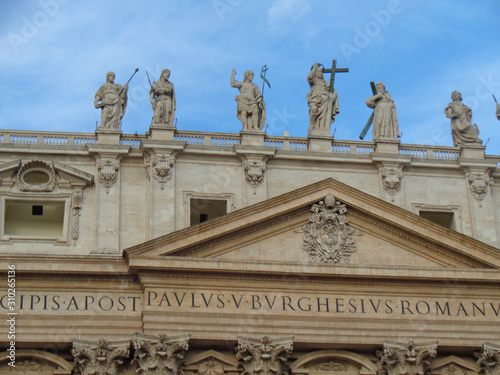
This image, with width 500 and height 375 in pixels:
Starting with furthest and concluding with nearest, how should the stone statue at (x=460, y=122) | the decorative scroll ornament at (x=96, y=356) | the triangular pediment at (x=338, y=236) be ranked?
the stone statue at (x=460, y=122) → the triangular pediment at (x=338, y=236) → the decorative scroll ornament at (x=96, y=356)

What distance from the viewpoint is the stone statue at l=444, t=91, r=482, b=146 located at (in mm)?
42938

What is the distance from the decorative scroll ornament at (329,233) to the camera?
38125mm

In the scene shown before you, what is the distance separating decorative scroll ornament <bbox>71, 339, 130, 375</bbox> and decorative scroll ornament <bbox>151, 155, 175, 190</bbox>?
20.7ft

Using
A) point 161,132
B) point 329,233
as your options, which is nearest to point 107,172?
point 161,132

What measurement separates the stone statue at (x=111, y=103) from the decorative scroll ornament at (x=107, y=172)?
1390mm

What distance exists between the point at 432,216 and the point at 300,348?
7.84 metres

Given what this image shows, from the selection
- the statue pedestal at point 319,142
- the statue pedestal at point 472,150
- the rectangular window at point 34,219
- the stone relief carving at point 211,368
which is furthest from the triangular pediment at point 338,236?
the rectangular window at point 34,219

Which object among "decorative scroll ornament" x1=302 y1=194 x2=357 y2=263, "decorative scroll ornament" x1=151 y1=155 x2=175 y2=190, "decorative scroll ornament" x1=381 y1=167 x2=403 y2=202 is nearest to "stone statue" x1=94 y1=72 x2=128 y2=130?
"decorative scroll ornament" x1=151 y1=155 x2=175 y2=190

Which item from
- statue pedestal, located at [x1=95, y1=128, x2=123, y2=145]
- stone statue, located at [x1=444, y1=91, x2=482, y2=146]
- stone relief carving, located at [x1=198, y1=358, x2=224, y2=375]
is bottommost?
stone relief carving, located at [x1=198, y1=358, x2=224, y2=375]

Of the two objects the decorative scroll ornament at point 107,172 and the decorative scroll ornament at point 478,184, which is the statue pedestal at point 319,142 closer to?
the decorative scroll ornament at point 478,184

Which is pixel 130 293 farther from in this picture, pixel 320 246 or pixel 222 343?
pixel 320 246

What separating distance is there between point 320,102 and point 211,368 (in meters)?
10.8

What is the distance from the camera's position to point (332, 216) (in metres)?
38.6

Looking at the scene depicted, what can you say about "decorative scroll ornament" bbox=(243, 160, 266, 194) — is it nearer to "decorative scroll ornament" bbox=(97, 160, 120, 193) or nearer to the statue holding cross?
the statue holding cross
